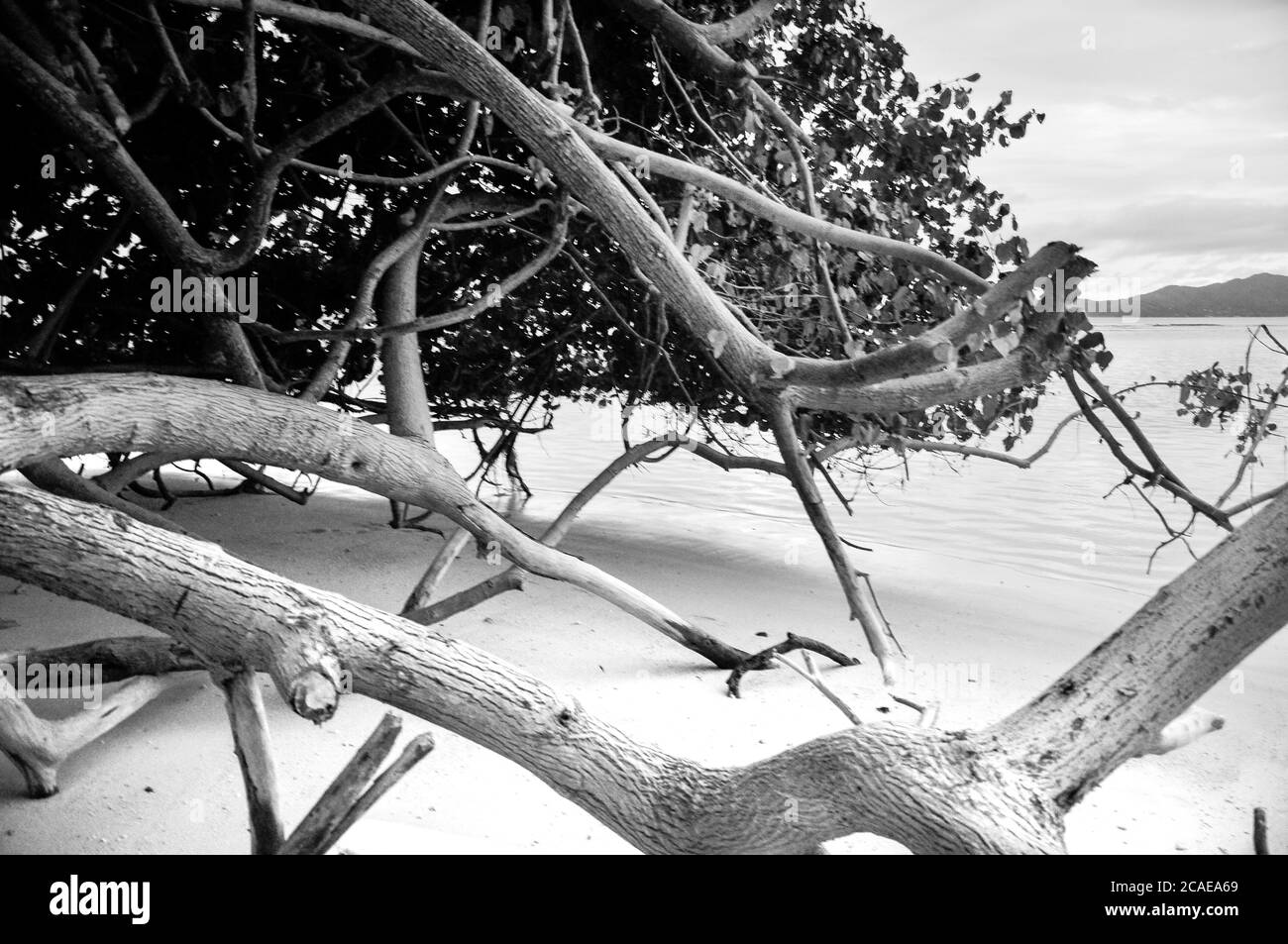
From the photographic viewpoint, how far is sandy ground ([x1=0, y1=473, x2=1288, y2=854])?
2.90 meters

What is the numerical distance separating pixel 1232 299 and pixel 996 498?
3128 mm

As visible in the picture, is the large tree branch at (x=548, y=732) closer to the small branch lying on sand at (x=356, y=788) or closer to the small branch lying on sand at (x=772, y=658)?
the small branch lying on sand at (x=356, y=788)

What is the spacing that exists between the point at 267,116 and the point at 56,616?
2303 mm

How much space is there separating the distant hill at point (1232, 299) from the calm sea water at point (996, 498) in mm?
161

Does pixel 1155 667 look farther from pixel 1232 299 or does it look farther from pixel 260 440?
pixel 1232 299

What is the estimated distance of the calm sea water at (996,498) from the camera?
Answer: 23.1 feet

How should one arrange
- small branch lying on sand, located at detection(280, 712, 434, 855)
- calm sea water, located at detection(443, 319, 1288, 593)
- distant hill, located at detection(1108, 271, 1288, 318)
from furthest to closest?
calm sea water, located at detection(443, 319, 1288, 593), distant hill, located at detection(1108, 271, 1288, 318), small branch lying on sand, located at detection(280, 712, 434, 855)

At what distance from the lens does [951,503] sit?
28.5 ft

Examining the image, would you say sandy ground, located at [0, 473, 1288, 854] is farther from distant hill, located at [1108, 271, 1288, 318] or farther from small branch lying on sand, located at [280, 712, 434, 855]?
distant hill, located at [1108, 271, 1288, 318]

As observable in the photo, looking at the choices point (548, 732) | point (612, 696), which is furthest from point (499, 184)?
point (548, 732)

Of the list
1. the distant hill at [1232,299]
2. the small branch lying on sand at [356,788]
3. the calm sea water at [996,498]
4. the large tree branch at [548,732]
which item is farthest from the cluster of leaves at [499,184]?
Answer: the small branch lying on sand at [356,788]

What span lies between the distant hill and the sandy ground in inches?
63.0

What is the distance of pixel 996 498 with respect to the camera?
878 cm

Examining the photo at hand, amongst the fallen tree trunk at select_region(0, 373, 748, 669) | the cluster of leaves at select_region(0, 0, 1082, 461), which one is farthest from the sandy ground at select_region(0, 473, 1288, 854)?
the cluster of leaves at select_region(0, 0, 1082, 461)
